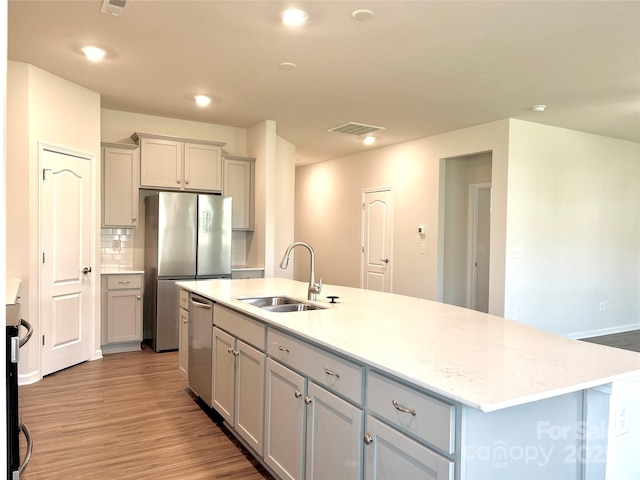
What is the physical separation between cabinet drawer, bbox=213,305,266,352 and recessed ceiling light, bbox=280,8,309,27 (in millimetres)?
1857

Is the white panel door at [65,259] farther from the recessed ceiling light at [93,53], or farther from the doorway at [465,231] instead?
the doorway at [465,231]

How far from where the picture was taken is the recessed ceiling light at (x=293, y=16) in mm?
2824

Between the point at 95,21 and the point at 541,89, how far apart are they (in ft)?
12.2

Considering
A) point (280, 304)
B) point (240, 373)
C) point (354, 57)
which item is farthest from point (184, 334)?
point (354, 57)

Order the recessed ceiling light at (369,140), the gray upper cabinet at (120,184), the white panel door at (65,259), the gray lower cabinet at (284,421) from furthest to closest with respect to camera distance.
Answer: the recessed ceiling light at (369,140)
the gray upper cabinet at (120,184)
the white panel door at (65,259)
the gray lower cabinet at (284,421)

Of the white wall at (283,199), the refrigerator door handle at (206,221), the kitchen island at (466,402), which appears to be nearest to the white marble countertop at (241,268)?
the refrigerator door handle at (206,221)

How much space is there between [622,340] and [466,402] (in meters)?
5.82

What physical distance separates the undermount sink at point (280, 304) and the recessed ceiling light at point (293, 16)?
1.79m

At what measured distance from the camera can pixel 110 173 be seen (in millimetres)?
4977

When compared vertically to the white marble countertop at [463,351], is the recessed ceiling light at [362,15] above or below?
above

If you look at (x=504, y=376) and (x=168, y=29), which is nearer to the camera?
(x=504, y=376)

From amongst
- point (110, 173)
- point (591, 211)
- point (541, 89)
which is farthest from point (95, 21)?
point (591, 211)

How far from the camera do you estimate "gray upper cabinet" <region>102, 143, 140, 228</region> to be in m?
4.96

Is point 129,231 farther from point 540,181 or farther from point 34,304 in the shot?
point 540,181
